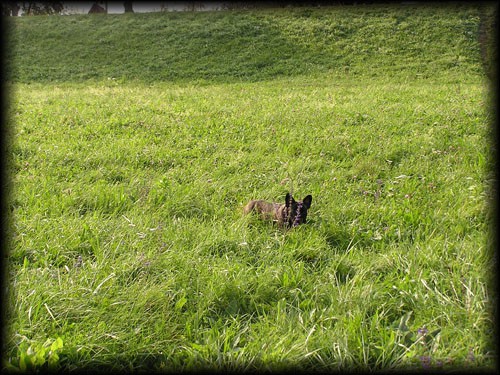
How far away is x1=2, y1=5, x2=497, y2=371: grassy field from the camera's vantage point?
2.42 metres

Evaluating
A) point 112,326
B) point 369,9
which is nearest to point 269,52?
point 369,9

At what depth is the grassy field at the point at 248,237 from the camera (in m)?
2.42

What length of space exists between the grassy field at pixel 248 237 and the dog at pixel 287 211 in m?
0.12

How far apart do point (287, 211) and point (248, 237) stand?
489mm

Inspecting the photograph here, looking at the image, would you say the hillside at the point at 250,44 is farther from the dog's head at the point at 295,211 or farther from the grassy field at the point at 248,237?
the dog's head at the point at 295,211

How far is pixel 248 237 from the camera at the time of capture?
3684mm

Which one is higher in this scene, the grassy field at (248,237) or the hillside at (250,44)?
the hillside at (250,44)

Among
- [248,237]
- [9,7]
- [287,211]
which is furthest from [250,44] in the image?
[248,237]

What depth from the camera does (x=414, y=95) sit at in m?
10.8

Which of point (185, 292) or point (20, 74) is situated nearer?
point (185, 292)

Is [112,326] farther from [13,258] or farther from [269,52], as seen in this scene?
[269,52]

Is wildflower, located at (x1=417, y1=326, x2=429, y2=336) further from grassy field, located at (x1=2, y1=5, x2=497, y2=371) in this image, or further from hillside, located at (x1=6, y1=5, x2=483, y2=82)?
hillside, located at (x1=6, y1=5, x2=483, y2=82)

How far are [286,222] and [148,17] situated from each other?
2645 centimetres

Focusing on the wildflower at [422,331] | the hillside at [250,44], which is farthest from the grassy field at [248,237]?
the hillside at [250,44]
